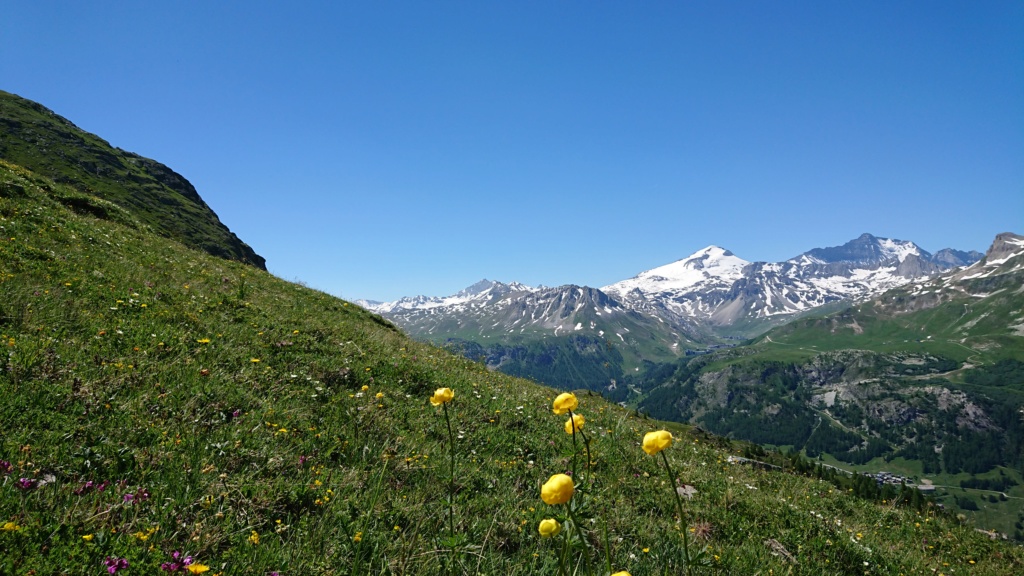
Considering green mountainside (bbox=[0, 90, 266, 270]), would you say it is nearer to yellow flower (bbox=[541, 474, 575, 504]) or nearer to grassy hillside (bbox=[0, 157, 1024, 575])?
grassy hillside (bbox=[0, 157, 1024, 575])

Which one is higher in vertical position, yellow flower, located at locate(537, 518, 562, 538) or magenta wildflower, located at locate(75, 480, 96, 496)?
yellow flower, located at locate(537, 518, 562, 538)

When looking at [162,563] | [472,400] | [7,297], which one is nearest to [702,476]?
[472,400]

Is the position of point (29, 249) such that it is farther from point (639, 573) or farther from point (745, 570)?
point (745, 570)

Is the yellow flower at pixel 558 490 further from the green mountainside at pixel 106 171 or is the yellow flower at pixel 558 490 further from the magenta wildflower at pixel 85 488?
the green mountainside at pixel 106 171

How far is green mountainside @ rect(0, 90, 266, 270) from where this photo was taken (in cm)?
11256

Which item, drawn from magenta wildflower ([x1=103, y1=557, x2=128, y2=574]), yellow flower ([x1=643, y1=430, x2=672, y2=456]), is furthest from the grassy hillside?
yellow flower ([x1=643, y1=430, x2=672, y2=456])

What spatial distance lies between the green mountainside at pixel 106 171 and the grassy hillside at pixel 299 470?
112m

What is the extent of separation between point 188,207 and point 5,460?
16962 cm

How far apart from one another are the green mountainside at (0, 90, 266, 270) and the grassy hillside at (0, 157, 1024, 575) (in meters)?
112

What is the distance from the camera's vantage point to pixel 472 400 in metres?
10.8

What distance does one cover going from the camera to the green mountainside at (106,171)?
369 ft

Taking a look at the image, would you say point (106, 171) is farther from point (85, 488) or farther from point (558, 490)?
point (558, 490)

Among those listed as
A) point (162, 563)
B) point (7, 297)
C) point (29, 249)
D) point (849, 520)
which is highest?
point (29, 249)

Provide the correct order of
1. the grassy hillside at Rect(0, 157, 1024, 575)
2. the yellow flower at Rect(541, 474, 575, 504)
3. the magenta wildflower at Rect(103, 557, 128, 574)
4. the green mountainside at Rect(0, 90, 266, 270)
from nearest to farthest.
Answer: the yellow flower at Rect(541, 474, 575, 504) → the magenta wildflower at Rect(103, 557, 128, 574) → the grassy hillside at Rect(0, 157, 1024, 575) → the green mountainside at Rect(0, 90, 266, 270)
